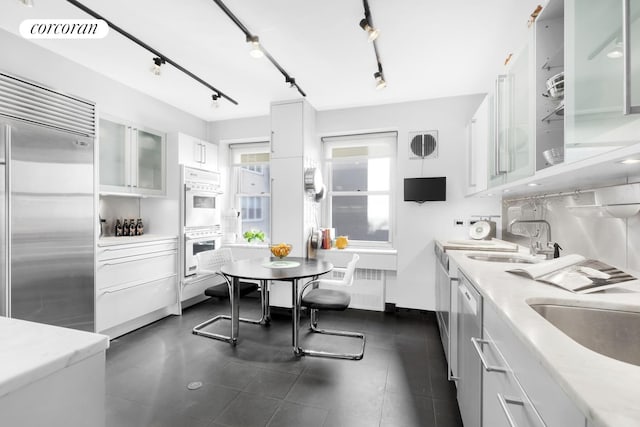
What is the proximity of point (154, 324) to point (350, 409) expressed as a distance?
2.52 metres

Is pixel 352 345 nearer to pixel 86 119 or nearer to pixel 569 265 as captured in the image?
pixel 569 265

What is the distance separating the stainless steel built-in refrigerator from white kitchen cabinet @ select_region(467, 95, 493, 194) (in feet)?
11.4

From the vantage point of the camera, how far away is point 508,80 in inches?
76.5

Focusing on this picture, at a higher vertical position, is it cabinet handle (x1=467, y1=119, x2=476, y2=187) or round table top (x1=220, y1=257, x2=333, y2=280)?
cabinet handle (x1=467, y1=119, x2=476, y2=187)

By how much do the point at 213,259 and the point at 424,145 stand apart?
9.60 ft

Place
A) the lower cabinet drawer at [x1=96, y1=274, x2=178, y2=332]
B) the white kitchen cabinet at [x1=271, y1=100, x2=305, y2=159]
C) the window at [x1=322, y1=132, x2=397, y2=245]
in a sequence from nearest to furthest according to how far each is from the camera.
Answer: the lower cabinet drawer at [x1=96, y1=274, x2=178, y2=332]
the white kitchen cabinet at [x1=271, y1=100, x2=305, y2=159]
the window at [x1=322, y1=132, x2=397, y2=245]

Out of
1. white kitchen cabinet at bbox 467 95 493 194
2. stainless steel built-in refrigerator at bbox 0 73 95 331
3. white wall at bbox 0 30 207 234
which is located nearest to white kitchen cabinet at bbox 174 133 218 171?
white wall at bbox 0 30 207 234

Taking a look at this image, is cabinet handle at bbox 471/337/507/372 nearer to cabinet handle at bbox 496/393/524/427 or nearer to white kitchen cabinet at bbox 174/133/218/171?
cabinet handle at bbox 496/393/524/427

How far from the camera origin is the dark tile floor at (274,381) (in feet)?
5.87

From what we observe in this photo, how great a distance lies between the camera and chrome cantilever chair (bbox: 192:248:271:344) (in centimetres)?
294

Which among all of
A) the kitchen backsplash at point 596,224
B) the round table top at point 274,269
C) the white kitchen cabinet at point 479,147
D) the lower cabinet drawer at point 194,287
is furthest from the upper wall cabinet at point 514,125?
the lower cabinet drawer at point 194,287

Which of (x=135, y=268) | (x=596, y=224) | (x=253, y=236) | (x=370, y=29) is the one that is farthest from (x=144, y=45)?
(x=596, y=224)

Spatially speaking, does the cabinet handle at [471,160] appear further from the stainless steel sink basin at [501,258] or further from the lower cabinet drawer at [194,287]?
Answer: the lower cabinet drawer at [194,287]

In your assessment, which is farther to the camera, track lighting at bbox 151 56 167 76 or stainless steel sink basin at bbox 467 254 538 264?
track lighting at bbox 151 56 167 76
